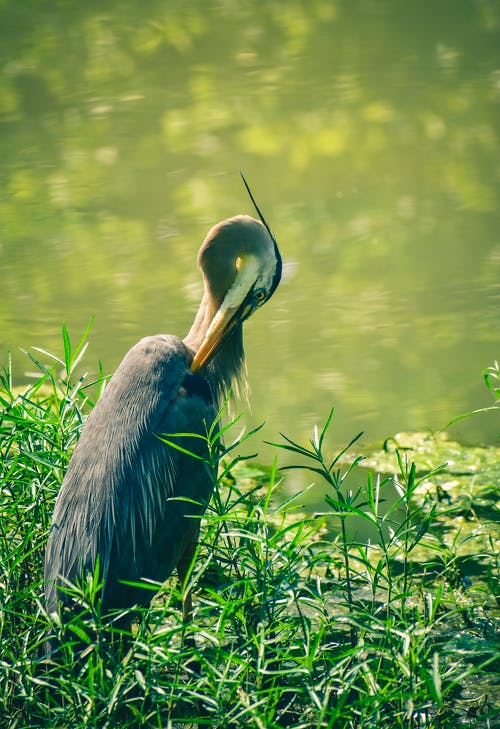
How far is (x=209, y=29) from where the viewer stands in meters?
11.3

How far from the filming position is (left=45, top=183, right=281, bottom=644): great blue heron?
112 inches

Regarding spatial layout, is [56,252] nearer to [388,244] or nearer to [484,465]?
[388,244]

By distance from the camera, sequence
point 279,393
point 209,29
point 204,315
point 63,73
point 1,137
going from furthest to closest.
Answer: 1. point 209,29
2. point 63,73
3. point 1,137
4. point 279,393
5. point 204,315

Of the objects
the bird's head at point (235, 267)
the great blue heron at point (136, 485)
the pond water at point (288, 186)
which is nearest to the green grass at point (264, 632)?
the great blue heron at point (136, 485)

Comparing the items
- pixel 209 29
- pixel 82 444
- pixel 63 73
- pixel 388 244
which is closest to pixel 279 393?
pixel 388 244

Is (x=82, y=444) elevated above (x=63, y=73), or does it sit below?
above

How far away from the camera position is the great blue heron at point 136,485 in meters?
2.85

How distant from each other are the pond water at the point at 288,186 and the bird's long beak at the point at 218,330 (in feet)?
4.23

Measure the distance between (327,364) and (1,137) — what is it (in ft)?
16.2

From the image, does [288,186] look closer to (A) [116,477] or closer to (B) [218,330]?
(B) [218,330]

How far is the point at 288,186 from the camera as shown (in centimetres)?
763

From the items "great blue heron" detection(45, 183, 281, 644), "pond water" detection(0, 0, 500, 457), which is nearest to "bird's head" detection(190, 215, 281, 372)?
"great blue heron" detection(45, 183, 281, 644)

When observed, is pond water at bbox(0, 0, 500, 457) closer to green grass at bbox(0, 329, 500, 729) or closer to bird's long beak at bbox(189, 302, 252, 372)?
bird's long beak at bbox(189, 302, 252, 372)

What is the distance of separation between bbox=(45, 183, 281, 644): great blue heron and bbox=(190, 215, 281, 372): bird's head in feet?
0.99
